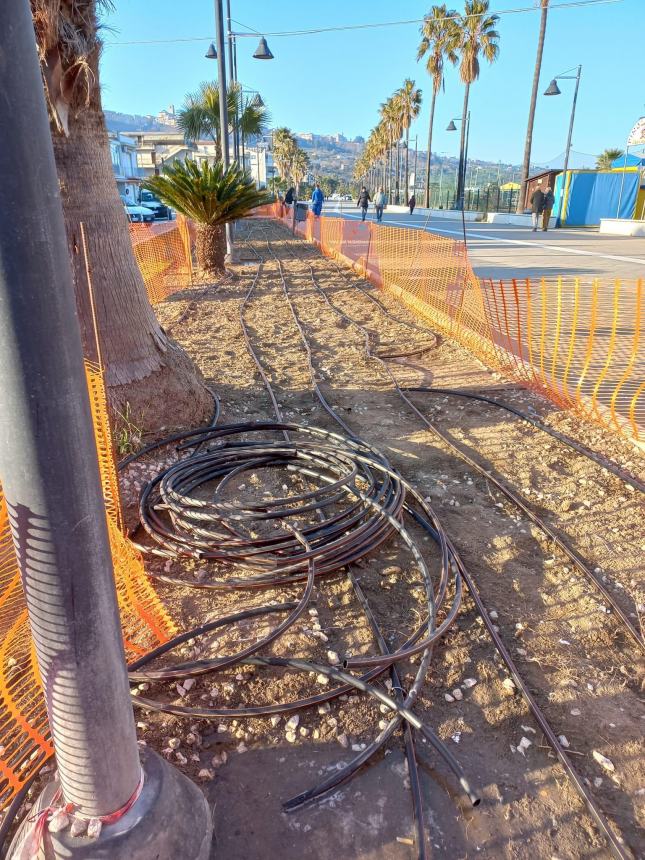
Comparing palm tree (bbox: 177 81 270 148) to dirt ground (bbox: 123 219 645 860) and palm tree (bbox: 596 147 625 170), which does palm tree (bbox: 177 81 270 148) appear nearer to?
dirt ground (bbox: 123 219 645 860)

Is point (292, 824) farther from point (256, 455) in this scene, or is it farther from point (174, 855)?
point (256, 455)

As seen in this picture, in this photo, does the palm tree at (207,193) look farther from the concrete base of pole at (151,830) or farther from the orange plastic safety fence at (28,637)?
the concrete base of pole at (151,830)

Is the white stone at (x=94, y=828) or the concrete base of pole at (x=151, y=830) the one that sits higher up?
the white stone at (x=94, y=828)

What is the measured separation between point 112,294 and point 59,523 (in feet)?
14.5

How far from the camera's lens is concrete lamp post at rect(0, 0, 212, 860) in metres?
1.27

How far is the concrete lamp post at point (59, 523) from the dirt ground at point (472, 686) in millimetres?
528

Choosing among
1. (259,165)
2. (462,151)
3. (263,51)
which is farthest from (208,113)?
(259,165)

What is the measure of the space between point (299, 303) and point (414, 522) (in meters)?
9.08

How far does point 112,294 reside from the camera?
5473 mm

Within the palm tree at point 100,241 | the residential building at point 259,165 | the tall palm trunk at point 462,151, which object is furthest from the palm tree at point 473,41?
the palm tree at point 100,241

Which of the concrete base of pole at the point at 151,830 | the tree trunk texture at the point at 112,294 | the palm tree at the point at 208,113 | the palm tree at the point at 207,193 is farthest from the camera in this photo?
the palm tree at the point at 208,113

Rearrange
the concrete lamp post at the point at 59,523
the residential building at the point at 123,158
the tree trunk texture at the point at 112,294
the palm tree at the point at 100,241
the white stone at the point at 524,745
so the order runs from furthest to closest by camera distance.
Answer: the residential building at the point at 123,158 → the tree trunk texture at the point at 112,294 → the palm tree at the point at 100,241 → the white stone at the point at 524,745 → the concrete lamp post at the point at 59,523

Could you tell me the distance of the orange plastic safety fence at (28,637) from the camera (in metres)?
2.52

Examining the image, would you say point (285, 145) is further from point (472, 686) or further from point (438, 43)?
point (472, 686)
